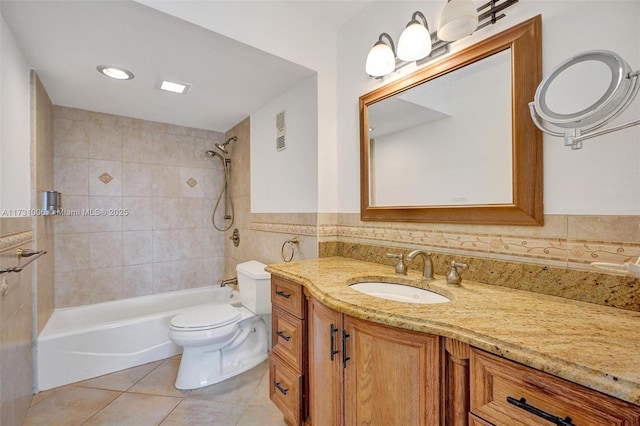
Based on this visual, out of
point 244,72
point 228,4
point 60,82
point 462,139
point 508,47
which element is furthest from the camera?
point 60,82

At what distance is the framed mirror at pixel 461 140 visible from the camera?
111 cm

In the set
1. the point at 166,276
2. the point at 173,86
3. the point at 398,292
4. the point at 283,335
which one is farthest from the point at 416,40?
the point at 166,276

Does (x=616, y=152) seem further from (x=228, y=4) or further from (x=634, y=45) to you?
(x=228, y=4)

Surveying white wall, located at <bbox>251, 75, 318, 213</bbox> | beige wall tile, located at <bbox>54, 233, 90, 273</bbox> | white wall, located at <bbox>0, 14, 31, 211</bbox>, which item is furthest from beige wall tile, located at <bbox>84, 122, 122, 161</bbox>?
white wall, located at <bbox>251, 75, 318, 213</bbox>

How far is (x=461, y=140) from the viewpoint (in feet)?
4.37

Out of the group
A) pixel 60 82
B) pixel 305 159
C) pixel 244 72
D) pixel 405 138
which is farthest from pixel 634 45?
pixel 60 82

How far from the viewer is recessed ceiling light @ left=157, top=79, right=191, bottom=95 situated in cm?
211

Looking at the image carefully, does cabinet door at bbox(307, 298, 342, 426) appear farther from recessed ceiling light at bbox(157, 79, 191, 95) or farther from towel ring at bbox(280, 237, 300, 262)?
recessed ceiling light at bbox(157, 79, 191, 95)

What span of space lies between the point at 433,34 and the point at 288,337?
68.0 inches

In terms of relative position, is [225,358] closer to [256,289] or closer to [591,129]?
[256,289]

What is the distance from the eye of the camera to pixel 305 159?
2061 millimetres

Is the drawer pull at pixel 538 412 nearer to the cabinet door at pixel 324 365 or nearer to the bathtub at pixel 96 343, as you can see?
the cabinet door at pixel 324 365

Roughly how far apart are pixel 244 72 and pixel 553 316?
2091 mm

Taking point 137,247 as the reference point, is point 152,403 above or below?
below
